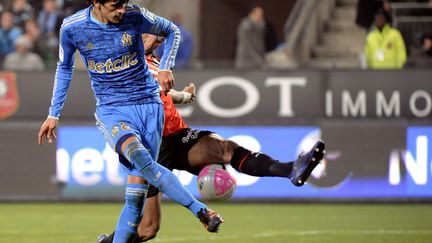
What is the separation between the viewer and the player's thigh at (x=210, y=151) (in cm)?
824

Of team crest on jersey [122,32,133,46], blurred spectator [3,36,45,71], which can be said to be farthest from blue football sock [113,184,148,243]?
blurred spectator [3,36,45,71]

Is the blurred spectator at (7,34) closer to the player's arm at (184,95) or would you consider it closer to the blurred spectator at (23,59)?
the blurred spectator at (23,59)

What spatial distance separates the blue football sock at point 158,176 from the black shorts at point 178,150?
0.99m

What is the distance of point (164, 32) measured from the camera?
7.88 meters

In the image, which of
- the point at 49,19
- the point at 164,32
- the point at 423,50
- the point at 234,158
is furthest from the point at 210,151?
the point at 49,19

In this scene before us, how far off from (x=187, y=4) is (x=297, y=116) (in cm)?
405

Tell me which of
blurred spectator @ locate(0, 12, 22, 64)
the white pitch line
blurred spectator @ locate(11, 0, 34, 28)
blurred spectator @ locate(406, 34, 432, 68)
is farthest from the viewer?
blurred spectator @ locate(11, 0, 34, 28)

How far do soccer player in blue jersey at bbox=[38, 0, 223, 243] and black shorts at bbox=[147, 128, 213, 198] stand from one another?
0.64 metres

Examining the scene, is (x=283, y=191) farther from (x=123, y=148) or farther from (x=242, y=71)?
(x=123, y=148)

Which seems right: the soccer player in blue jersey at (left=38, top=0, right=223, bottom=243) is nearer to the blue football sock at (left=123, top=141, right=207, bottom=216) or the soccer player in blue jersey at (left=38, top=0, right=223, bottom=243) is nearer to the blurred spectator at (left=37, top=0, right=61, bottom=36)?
the blue football sock at (left=123, top=141, right=207, bottom=216)

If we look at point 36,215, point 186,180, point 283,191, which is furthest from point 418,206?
point 36,215

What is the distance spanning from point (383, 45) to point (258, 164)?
328 inches

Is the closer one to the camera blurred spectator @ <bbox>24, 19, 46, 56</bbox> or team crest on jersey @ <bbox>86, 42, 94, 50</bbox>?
team crest on jersey @ <bbox>86, 42, 94, 50</bbox>

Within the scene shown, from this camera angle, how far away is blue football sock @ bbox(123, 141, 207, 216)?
24.2 ft
